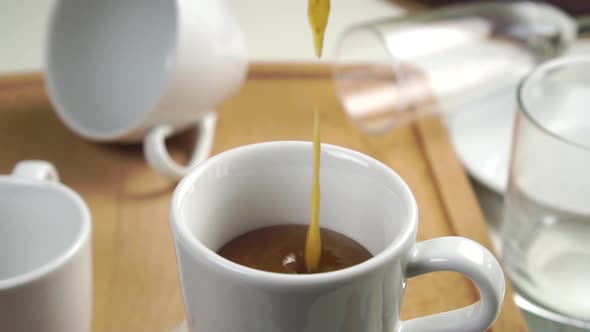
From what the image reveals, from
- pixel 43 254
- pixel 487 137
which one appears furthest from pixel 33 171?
pixel 487 137

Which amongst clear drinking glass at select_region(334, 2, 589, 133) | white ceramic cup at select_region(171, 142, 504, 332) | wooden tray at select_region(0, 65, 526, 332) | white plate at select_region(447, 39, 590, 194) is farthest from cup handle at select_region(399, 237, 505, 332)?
clear drinking glass at select_region(334, 2, 589, 133)

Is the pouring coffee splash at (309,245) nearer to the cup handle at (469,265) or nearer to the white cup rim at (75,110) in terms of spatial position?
the cup handle at (469,265)

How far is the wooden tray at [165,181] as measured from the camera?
467 millimetres

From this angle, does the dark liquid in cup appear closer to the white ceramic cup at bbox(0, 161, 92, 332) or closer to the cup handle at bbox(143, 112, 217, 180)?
the white ceramic cup at bbox(0, 161, 92, 332)

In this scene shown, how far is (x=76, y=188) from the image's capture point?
0.57m

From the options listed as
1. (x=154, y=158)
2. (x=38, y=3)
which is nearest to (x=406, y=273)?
(x=154, y=158)

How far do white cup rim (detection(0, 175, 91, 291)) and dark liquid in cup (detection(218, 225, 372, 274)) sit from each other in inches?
3.2

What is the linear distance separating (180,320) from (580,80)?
1.15 ft

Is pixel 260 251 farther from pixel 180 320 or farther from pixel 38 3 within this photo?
pixel 38 3

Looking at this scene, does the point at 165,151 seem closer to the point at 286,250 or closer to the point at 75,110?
the point at 75,110

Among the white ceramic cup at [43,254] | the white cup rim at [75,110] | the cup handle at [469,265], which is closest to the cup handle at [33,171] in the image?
the white ceramic cup at [43,254]

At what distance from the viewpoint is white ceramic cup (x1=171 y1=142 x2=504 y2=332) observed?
29 cm

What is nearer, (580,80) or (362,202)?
(362,202)

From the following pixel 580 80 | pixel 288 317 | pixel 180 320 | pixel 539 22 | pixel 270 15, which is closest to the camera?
pixel 288 317
